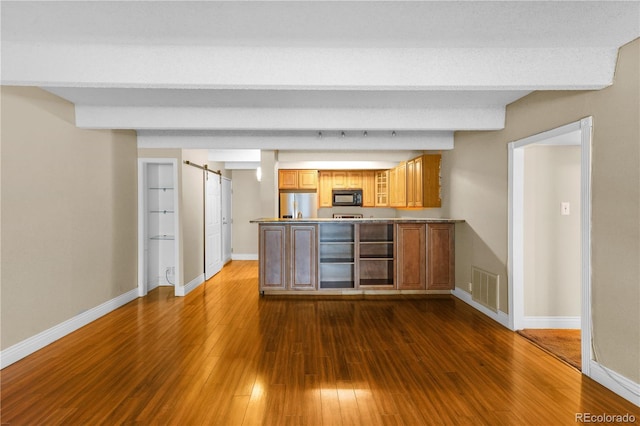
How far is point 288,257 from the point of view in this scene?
5.04m

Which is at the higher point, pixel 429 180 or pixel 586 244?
pixel 429 180

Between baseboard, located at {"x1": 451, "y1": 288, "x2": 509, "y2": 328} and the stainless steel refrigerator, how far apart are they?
3.45m

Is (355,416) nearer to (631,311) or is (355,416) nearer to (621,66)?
(631,311)

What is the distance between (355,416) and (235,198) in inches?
282

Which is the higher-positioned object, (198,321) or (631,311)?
(631,311)

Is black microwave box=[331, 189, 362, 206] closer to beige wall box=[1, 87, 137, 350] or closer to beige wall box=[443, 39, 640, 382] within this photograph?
beige wall box=[1, 87, 137, 350]

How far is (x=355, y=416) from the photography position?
211 centimetres

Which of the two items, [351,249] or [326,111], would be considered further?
[351,249]

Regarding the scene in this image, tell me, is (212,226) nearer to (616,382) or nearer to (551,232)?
(551,232)

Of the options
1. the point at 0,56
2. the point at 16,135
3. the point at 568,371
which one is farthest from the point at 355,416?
the point at 16,135

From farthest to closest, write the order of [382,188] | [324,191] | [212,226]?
[324,191] < [382,188] < [212,226]

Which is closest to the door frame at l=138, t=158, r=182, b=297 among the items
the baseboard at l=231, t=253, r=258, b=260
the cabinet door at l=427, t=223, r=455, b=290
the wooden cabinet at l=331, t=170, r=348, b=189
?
the baseboard at l=231, t=253, r=258, b=260

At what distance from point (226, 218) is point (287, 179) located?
6.25 feet

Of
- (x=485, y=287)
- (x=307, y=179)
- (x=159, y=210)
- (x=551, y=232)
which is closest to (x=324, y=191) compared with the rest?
(x=307, y=179)
